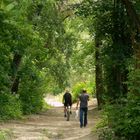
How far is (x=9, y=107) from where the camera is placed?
26047 mm

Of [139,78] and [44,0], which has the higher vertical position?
[44,0]

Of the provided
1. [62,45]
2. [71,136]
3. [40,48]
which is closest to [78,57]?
[62,45]

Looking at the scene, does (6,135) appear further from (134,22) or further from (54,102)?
(54,102)

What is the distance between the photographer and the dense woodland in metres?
14.7

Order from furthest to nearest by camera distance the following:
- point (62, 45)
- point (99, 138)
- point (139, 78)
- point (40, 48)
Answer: point (62, 45) < point (40, 48) < point (99, 138) < point (139, 78)

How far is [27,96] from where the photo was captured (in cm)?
3325

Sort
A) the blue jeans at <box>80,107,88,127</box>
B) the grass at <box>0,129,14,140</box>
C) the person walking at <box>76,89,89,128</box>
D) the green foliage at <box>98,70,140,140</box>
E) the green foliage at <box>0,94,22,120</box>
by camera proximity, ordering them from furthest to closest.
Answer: the green foliage at <box>0,94,22,120</box> → the blue jeans at <box>80,107,88,127</box> → the person walking at <box>76,89,89,128</box> → the grass at <box>0,129,14,140</box> → the green foliage at <box>98,70,140,140</box>

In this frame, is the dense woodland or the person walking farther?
the person walking

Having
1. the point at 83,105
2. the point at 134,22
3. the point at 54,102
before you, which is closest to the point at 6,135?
the point at 83,105

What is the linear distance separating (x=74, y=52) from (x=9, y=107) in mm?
10822

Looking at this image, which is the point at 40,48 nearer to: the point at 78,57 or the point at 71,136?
the point at 78,57

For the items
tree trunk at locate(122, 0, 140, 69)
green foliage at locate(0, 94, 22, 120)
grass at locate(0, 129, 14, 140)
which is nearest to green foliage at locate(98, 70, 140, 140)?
tree trunk at locate(122, 0, 140, 69)

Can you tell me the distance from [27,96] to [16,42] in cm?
969

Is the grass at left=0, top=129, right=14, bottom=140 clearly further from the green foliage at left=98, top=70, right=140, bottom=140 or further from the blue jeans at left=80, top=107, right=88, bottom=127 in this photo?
the blue jeans at left=80, top=107, right=88, bottom=127
